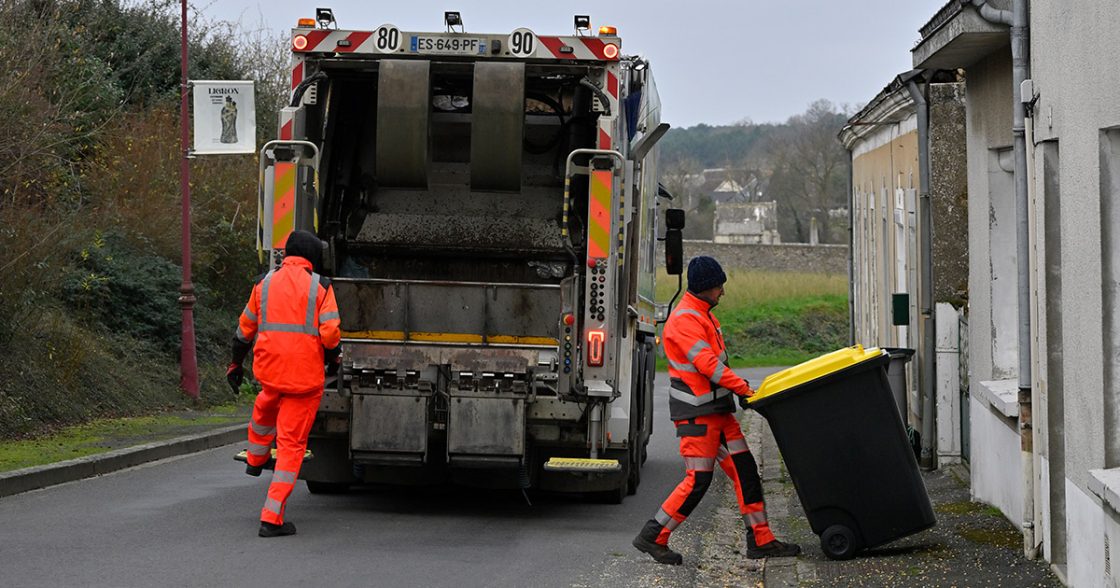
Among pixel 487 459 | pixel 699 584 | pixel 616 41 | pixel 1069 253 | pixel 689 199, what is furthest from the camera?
pixel 689 199

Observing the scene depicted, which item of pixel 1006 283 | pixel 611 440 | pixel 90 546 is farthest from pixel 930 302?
pixel 90 546

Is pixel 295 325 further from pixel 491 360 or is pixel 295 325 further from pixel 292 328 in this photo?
pixel 491 360

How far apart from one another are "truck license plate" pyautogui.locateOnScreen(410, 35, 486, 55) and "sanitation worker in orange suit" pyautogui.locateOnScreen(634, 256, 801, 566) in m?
2.39

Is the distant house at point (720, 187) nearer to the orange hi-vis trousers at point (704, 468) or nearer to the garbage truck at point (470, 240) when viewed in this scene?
the garbage truck at point (470, 240)

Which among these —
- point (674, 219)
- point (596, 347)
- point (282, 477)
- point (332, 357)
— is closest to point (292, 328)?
point (332, 357)

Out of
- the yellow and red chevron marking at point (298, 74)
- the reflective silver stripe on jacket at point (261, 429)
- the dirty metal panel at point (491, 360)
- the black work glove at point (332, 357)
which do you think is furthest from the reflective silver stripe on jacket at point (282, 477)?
the yellow and red chevron marking at point (298, 74)

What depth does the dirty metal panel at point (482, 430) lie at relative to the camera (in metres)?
9.09

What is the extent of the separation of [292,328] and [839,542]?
119 inches

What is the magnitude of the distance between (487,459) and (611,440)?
0.92m

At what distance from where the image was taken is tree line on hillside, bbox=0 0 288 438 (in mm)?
15117

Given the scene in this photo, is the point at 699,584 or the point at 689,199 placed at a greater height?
the point at 689,199

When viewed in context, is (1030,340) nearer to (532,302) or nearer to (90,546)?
(532,302)

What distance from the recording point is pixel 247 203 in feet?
74.3

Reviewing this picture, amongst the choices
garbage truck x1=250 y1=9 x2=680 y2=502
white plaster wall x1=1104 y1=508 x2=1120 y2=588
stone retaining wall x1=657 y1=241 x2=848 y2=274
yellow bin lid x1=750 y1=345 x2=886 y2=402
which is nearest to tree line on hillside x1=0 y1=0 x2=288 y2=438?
garbage truck x1=250 y1=9 x2=680 y2=502
